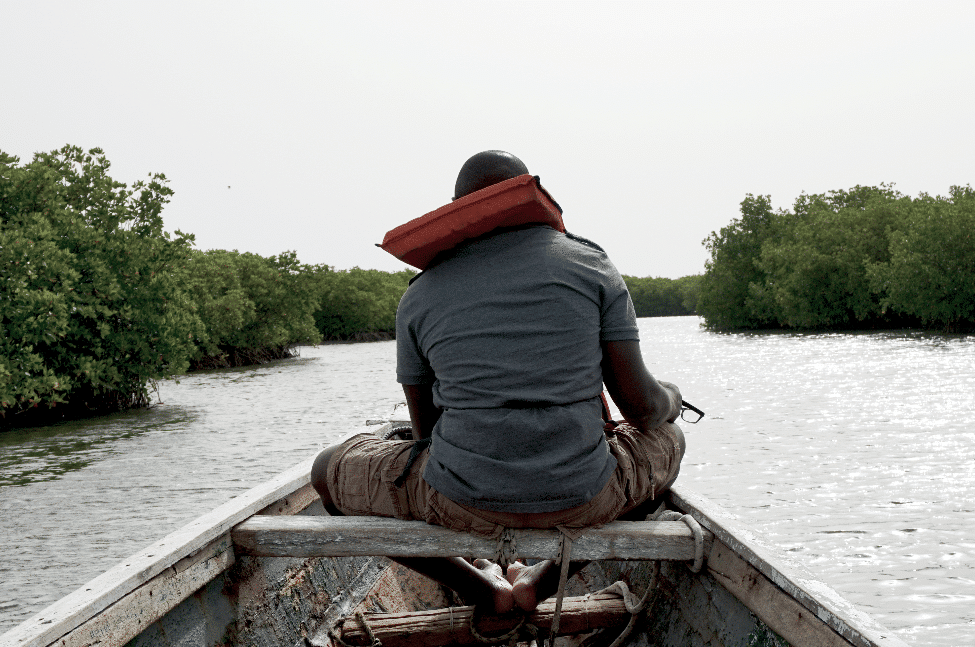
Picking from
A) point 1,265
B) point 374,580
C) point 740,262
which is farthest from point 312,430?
point 740,262

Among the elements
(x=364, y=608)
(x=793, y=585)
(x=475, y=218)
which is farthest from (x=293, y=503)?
(x=793, y=585)

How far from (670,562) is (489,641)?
81 centimetres

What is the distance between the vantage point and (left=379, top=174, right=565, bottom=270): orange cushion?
7.24ft

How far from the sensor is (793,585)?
2195 mm

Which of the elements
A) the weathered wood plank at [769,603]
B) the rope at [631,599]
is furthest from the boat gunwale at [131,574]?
the weathered wood plank at [769,603]

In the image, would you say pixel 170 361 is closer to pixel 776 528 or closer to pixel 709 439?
pixel 709 439

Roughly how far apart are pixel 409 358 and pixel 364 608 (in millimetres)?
1695

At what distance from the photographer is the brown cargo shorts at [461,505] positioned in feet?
7.88

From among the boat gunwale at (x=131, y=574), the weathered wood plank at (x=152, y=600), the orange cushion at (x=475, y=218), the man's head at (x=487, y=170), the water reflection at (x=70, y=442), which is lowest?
the water reflection at (x=70, y=442)

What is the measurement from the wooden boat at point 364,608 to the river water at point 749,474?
16.5 inches

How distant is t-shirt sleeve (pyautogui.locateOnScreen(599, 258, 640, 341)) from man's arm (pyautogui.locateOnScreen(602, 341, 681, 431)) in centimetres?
3

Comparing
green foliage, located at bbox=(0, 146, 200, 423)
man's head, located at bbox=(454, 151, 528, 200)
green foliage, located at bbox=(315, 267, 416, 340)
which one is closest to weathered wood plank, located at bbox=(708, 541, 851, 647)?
man's head, located at bbox=(454, 151, 528, 200)

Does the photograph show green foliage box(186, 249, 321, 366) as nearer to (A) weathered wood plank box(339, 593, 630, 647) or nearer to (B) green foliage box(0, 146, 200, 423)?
(B) green foliage box(0, 146, 200, 423)

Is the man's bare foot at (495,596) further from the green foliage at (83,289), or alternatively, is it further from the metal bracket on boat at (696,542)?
the green foliage at (83,289)
